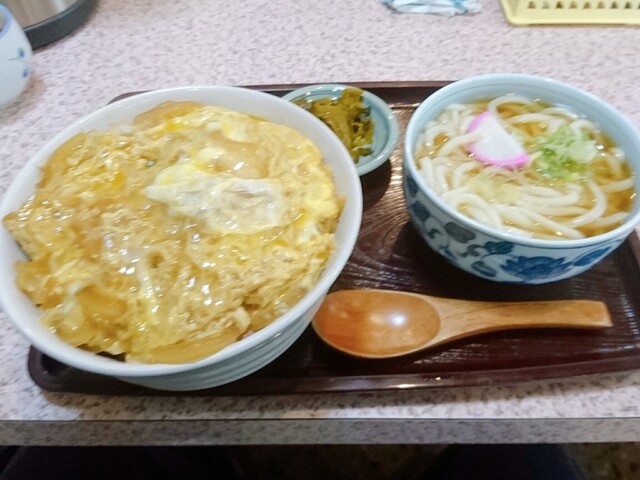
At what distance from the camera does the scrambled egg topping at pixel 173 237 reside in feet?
2.03

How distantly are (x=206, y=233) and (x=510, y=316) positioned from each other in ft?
1.35

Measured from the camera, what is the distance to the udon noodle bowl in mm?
804

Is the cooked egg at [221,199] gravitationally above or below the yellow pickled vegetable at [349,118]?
above

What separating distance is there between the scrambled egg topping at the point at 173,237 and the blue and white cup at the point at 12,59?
0.43 m

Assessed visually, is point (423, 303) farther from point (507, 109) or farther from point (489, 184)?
point (507, 109)

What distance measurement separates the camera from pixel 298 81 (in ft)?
3.95

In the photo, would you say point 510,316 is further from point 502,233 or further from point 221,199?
point 221,199

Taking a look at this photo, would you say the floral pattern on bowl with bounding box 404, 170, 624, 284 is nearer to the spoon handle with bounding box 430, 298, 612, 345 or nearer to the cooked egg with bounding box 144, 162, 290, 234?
the spoon handle with bounding box 430, 298, 612, 345

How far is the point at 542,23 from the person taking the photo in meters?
1.32

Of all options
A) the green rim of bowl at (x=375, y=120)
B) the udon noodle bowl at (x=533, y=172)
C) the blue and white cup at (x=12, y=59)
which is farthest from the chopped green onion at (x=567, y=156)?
the blue and white cup at (x=12, y=59)

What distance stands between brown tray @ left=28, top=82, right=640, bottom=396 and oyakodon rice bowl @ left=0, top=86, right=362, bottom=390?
7cm

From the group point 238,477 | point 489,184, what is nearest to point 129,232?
point 489,184

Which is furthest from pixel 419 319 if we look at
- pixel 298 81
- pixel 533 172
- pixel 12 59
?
pixel 12 59

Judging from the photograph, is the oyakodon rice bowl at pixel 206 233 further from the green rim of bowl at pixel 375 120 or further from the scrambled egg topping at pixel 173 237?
the green rim of bowl at pixel 375 120
